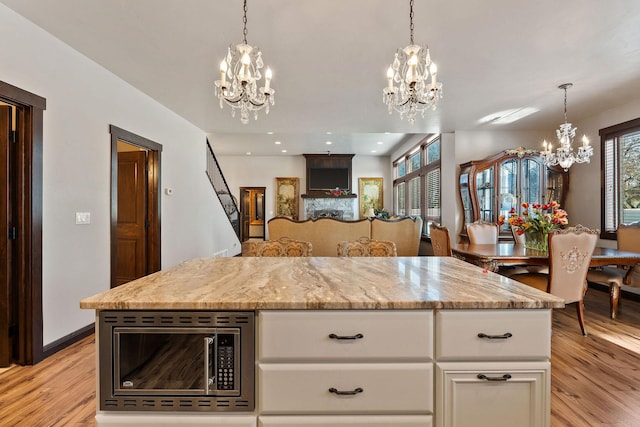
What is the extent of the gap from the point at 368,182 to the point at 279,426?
32.5 ft

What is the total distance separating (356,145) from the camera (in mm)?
8898

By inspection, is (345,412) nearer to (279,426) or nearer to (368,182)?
(279,426)

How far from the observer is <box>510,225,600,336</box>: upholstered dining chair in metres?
2.77

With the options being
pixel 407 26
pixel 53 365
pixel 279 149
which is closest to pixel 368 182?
pixel 279 149

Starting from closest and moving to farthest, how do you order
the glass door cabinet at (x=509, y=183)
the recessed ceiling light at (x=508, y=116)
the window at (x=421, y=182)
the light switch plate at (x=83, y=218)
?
1. the light switch plate at (x=83, y=218)
2. the recessed ceiling light at (x=508, y=116)
3. the glass door cabinet at (x=509, y=183)
4. the window at (x=421, y=182)

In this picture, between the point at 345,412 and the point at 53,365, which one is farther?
the point at 53,365

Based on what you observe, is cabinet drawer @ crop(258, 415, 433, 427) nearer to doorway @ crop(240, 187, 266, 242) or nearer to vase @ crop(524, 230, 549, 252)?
vase @ crop(524, 230, 549, 252)

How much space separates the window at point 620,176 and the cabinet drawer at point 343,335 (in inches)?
195

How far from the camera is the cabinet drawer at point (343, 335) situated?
1.16 metres

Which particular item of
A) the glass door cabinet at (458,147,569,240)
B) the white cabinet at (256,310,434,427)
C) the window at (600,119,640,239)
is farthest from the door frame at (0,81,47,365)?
the window at (600,119,640,239)

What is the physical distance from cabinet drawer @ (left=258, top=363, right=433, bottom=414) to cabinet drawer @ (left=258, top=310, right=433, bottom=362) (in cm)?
4

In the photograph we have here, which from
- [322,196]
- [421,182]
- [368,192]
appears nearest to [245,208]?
[322,196]

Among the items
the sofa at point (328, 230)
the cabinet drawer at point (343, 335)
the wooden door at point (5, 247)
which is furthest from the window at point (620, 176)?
the wooden door at point (5, 247)

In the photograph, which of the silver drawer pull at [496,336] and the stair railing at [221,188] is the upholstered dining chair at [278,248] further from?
the stair railing at [221,188]
